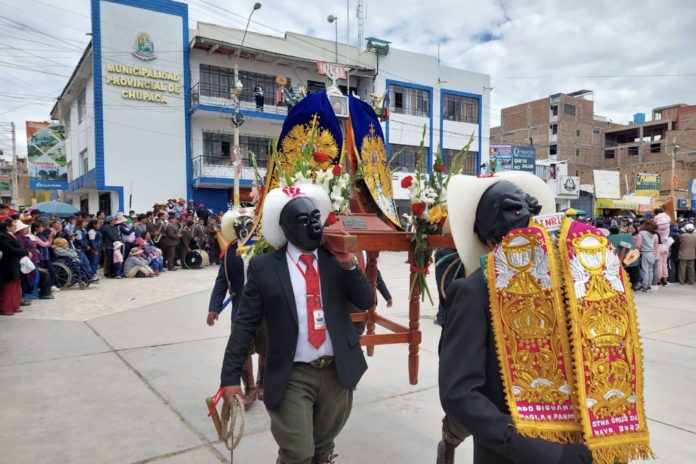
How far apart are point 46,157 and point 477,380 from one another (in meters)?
27.4

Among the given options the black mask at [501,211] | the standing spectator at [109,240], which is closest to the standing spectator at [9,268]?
the standing spectator at [109,240]

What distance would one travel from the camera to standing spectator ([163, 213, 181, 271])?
1395 centimetres

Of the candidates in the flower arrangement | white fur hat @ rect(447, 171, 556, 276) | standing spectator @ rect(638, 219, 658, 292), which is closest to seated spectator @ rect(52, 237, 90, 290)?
the flower arrangement

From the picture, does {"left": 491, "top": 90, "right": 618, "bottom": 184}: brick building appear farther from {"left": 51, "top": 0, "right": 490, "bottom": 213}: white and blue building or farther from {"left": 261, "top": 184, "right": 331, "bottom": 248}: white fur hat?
{"left": 261, "top": 184, "right": 331, "bottom": 248}: white fur hat

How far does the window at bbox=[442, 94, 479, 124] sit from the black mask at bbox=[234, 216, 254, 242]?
24.5m

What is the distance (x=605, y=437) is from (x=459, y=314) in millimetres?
475

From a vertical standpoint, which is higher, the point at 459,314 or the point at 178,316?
the point at 459,314

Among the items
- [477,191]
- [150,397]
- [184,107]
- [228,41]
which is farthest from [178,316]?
[228,41]

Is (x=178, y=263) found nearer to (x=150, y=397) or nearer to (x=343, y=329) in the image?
(x=150, y=397)

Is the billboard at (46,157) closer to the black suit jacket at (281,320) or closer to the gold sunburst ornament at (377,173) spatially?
the gold sunburst ornament at (377,173)

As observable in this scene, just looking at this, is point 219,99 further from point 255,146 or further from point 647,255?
point 647,255

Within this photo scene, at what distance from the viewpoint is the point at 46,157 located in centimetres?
2378

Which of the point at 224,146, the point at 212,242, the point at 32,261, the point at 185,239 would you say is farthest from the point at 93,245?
the point at 224,146

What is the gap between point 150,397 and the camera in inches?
166
